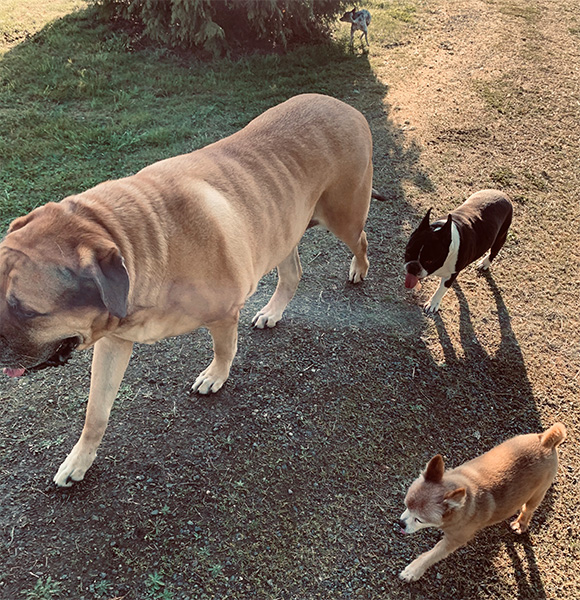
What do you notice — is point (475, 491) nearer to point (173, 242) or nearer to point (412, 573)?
point (412, 573)

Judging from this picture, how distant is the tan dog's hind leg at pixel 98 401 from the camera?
111 inches

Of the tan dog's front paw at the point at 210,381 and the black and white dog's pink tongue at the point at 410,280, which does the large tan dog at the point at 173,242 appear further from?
the black and white dog's pink tongue at the point at 410,280

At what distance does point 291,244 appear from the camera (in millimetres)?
3480

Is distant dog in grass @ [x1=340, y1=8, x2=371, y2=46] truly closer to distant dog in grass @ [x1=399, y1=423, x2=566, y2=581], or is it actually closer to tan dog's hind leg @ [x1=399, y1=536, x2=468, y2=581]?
distant dog in grass @ [x1=399, y1=423, x2=566, y2=581]

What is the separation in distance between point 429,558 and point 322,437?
3.22ft

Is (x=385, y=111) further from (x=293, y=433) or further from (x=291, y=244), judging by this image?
(x=293, y=433)

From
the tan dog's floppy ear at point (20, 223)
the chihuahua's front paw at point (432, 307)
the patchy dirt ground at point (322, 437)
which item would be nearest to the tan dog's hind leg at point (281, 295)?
the patchy dirt ground at point (322, 437)

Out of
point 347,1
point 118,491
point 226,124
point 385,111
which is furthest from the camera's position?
point 347,1

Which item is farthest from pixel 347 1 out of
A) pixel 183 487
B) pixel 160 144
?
pixel 183 487

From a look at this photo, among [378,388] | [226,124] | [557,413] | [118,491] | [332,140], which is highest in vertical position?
[332,140]

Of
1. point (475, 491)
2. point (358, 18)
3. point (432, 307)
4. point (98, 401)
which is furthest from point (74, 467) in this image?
point (358, 18)

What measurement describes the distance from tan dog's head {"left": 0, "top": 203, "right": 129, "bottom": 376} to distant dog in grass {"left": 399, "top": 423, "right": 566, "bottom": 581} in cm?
182

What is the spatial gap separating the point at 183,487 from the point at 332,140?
7.99 feet

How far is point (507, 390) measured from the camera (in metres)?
3.85
